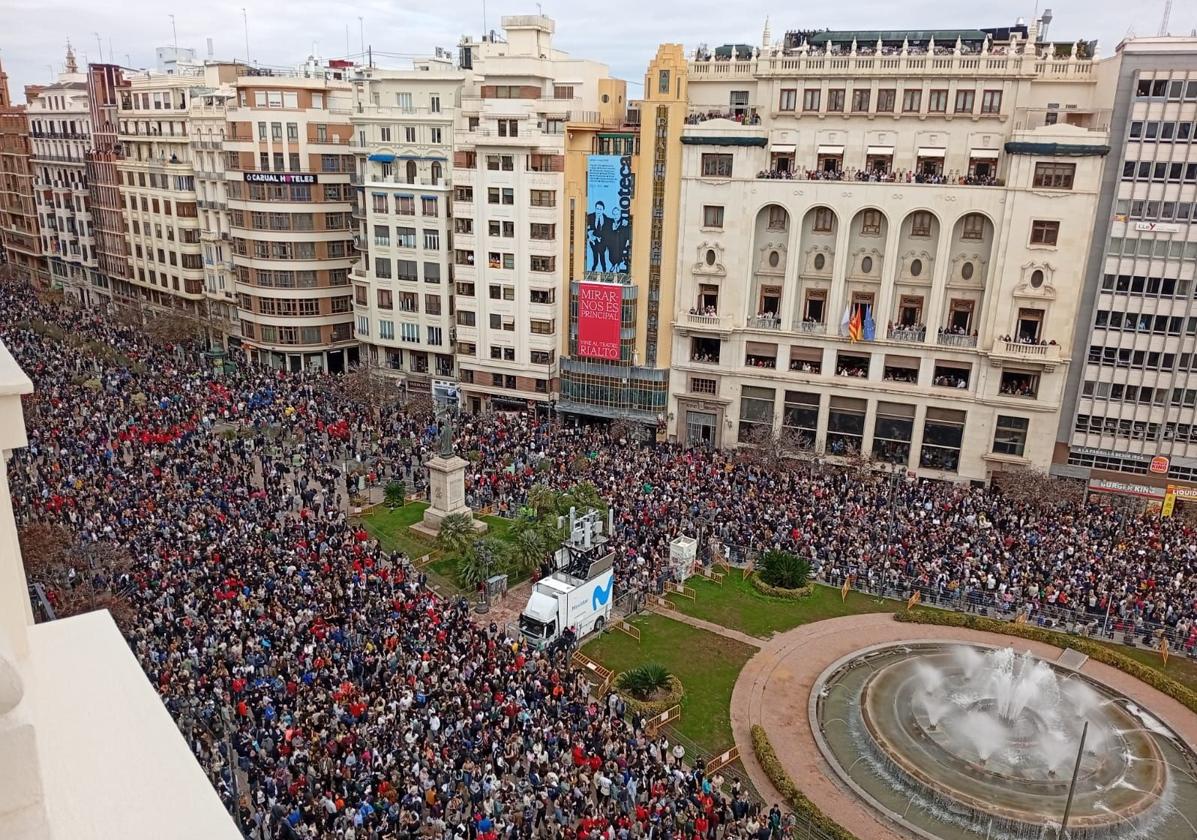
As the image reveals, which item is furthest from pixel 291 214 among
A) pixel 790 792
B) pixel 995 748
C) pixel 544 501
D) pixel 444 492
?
pixel 995 748

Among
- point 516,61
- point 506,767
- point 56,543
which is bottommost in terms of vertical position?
point 506,767

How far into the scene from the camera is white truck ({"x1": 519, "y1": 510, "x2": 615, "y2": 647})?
33.1m

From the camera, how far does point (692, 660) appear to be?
34.0 m

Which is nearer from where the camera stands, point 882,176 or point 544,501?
point 544,501

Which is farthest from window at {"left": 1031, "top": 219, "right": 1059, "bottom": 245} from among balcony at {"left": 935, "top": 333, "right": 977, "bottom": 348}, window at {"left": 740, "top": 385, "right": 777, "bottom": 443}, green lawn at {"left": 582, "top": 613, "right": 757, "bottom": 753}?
green lawn at {"left": 582, "top": 613, "right": 757, "bottom": 753}

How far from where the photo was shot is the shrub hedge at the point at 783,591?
38.8 metres

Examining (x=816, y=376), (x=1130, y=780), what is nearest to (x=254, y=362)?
(x=816, y=376)

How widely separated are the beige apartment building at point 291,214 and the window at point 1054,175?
5083 centimetres

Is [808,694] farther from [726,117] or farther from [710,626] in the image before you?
[726,117]

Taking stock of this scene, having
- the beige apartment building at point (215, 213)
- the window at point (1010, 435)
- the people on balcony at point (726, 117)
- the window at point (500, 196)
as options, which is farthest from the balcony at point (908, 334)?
the beige apartment building at point (215, 213)

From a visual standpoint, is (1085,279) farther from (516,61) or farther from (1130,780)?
(516,61)

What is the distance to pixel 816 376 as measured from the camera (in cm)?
5584

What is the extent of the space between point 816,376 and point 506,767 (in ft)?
123

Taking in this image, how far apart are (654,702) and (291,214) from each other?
53.9 metres
